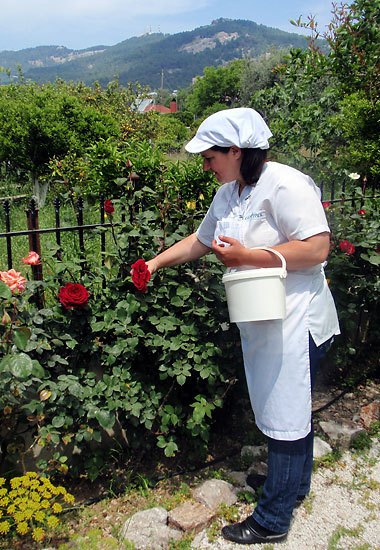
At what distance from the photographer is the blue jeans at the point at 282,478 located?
1.77 metres

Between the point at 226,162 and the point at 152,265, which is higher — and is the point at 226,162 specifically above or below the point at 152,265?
above

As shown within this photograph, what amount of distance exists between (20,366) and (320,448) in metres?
Answer: 1.75

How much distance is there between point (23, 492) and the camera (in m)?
1.73

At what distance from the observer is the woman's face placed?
161 cm

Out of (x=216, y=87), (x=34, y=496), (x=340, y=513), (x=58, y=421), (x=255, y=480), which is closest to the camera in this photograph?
(x=34, y=496)

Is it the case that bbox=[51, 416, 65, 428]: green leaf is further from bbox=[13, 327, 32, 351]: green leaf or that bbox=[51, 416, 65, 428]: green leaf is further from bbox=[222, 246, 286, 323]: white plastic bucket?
bbox=[222, 246, 286, 323]: white plastic bucket

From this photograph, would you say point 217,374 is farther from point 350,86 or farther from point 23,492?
point 350,86

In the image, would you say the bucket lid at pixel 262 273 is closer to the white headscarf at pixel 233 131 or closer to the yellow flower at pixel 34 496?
the white headscarf at pixel 233 131

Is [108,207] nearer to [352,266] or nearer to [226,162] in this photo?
[226,162]

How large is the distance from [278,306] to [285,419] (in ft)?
1.59

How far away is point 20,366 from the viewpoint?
5.00ft

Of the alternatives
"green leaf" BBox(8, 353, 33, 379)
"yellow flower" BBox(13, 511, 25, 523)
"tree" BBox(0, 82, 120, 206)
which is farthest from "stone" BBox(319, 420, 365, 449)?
"tree" BBox(0, 82, 120, 206)

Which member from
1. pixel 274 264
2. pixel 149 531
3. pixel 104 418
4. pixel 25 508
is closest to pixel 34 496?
pixel 25 508

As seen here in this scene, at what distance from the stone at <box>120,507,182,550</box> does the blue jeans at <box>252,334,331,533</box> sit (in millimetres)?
396
